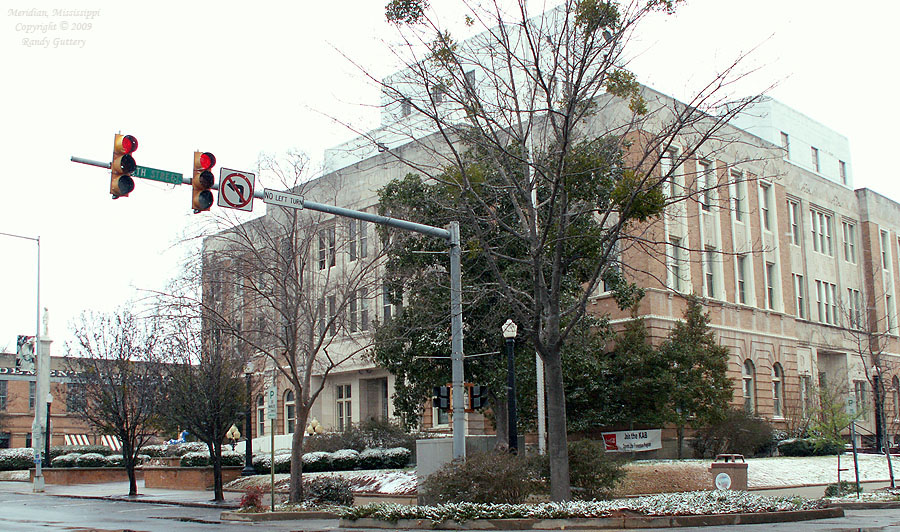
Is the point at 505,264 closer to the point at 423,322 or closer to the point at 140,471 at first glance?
the point at 423,322

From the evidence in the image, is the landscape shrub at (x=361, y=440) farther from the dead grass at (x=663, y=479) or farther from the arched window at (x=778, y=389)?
Result: the arched window at (x=778, y=389)

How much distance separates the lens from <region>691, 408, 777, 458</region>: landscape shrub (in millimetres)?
33531

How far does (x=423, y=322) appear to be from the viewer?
3069 cm

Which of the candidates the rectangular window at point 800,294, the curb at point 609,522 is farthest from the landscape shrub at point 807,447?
the curb at point 609,522

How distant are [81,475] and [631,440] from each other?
26503mm

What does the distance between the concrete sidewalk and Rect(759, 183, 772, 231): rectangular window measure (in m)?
28.6

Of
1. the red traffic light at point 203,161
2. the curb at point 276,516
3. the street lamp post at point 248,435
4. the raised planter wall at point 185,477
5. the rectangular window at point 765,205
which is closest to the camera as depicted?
the red traffic light at point 203,161

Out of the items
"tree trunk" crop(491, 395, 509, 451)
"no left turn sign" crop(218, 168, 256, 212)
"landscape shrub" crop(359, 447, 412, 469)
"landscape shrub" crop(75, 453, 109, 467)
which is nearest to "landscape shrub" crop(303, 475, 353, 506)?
"landscape shrub" crop(359, 447, 412, 469)

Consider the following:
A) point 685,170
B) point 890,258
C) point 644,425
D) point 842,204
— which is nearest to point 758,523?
point 644,425

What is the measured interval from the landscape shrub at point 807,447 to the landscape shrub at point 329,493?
20283 millimetres

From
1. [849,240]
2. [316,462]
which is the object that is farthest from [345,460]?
[849,240]

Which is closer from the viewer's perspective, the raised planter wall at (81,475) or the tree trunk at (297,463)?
the tree trunk at (297,463)

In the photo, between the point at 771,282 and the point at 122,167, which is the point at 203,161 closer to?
the point at 122,167

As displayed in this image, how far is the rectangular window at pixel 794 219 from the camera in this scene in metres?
48.0
